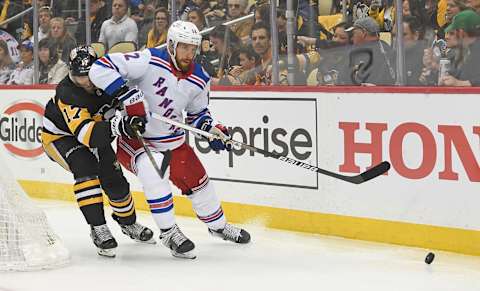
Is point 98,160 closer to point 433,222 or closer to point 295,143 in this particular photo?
point 295,143

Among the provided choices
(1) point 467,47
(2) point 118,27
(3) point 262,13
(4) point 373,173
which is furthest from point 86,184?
(2) point 118,27

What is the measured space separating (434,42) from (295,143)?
1.07m

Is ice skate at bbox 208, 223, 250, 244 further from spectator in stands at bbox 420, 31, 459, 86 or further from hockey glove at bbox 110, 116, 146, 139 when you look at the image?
spectator in stands at bbox 420, 31, 459, 86

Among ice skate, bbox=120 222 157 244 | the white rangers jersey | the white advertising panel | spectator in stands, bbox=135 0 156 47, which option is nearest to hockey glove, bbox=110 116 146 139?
the white rangers jersey

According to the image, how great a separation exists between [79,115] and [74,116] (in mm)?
25

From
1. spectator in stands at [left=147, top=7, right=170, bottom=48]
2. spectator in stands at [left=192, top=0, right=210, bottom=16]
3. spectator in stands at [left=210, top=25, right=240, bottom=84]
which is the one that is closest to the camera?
spectator in stands at [left=210, top=25, right=240, bottom=84]

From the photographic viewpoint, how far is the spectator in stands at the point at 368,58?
5336 millimetres

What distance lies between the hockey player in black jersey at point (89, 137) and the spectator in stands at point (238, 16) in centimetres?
129

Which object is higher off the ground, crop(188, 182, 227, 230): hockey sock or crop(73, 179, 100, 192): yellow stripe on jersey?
crop(73, 179, 100, 192): yellow stripe on jersey

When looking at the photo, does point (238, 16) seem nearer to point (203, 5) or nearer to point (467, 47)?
point (203, 5)

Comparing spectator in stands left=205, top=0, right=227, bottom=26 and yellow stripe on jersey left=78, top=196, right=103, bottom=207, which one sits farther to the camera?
spectator in stands left=205, top=0, right=227, bottom=26

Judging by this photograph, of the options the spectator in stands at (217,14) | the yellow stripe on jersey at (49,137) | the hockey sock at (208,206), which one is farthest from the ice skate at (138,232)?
the spectator in stands at (217,14)

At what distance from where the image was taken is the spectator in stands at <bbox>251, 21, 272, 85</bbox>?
603 cm

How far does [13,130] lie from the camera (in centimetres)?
769
